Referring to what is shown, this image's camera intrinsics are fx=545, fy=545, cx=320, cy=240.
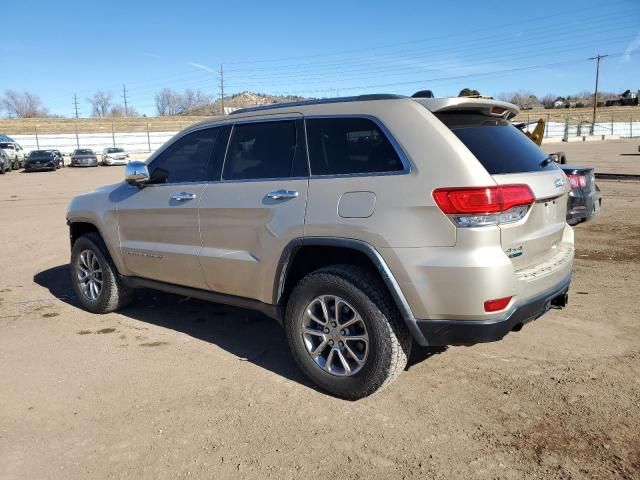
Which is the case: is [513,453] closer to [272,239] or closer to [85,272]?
[272,239]

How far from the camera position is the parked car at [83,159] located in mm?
36250

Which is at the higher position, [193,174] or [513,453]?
[193,174]

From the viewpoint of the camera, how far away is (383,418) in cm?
326

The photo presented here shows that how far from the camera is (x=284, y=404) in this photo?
348 cm

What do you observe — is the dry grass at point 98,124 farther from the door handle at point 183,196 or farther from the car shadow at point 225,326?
the door handle at point 183,196

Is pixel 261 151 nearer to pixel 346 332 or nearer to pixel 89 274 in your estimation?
pixel 346 332

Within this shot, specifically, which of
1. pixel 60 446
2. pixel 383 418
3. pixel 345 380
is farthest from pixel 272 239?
pixel 60 446

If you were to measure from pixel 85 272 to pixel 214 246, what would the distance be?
2144 mm

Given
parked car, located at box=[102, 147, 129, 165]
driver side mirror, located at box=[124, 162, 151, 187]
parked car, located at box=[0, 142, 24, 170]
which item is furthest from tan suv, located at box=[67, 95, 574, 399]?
parked car, located at box=[102, 147, 129, 165]

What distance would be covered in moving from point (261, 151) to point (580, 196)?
424 cm

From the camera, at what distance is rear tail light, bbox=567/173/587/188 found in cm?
642

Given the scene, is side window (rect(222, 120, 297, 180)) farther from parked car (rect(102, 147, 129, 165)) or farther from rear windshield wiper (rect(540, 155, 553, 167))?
parked car (rect(102, 147, 129, 165))

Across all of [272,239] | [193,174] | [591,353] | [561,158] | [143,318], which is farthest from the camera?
[561,158]

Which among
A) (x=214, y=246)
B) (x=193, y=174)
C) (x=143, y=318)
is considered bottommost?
(x=143, y=318)
